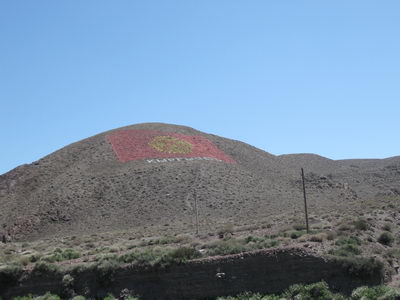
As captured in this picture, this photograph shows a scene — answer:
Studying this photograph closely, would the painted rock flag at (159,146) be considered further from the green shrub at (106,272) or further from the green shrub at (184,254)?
the green shrub at (184,254)

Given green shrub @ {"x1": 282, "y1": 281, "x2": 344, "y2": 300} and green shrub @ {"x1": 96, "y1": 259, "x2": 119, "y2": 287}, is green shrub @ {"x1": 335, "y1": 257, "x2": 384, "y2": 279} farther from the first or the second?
green shrub @ {"x1": 96, "y1": 259, "x2": 119, "y2": 287}

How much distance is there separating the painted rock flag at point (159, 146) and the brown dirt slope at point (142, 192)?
166 centimetres

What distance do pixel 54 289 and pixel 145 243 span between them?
7.53 m

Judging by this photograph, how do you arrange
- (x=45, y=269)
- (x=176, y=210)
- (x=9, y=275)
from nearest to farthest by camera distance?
(x=45, y=269) → (x=9, y=275) → (x=176, y=210)

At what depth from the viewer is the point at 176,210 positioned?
163 ft

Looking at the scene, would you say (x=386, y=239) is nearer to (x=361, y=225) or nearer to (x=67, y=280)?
(x=361, y=225)

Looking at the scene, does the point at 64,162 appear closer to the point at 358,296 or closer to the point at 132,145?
the point at 132,145

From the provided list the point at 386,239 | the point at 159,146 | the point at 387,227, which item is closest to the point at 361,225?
the point at 387,227

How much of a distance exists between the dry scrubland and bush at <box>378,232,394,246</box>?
44 mm

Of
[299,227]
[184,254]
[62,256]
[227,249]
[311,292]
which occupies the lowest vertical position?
[311,292]

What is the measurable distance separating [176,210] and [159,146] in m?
19.1

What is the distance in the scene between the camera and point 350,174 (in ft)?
262

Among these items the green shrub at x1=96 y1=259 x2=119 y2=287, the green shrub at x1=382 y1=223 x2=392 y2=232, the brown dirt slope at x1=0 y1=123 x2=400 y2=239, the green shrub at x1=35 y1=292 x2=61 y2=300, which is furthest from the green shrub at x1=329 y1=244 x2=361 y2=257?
the brown dirt slope at x1=0 y1=123 x2=400 y2=239

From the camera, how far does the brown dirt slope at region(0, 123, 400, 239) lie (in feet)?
158
